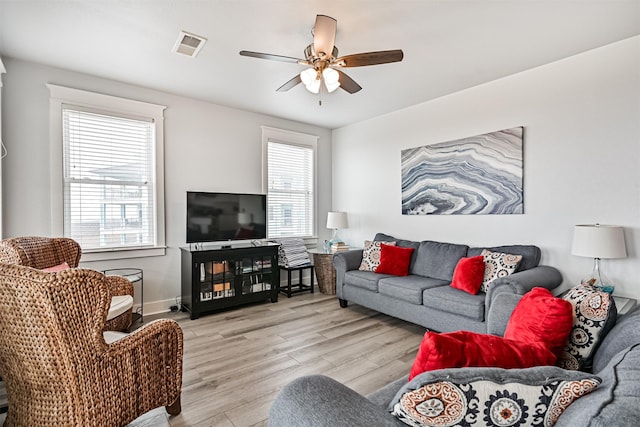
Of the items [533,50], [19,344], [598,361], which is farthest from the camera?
[533,50]

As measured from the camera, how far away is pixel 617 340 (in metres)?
1.31

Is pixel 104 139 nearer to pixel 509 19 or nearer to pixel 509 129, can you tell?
pixel 509 19

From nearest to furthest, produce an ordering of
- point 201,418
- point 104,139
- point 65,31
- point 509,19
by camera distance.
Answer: point 201,418, point 509,19, point 65,31, point 104,139

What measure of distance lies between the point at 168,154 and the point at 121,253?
126 centimetres

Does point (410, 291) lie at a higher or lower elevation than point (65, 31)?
lower

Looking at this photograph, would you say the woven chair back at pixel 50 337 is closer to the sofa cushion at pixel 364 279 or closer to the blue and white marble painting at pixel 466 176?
the sofa cushion at pixel 364 279

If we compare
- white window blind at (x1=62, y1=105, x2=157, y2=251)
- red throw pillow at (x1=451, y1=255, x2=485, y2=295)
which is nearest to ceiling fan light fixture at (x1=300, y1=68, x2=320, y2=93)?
red throw pillow at (x1=451, y1=255, x2=485, y2=295)

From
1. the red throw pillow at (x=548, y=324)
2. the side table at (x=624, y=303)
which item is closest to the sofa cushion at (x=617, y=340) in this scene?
the red throw pillow at (x=548, y=324)

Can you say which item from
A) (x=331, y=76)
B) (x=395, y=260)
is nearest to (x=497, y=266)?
(x=395, y=260)

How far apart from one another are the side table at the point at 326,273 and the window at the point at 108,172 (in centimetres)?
215

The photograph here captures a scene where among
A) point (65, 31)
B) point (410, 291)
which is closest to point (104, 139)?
point (65, 31)

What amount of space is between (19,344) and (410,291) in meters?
2.96

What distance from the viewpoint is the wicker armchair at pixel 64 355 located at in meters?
1.41

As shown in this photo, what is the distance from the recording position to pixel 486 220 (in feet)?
12.1
